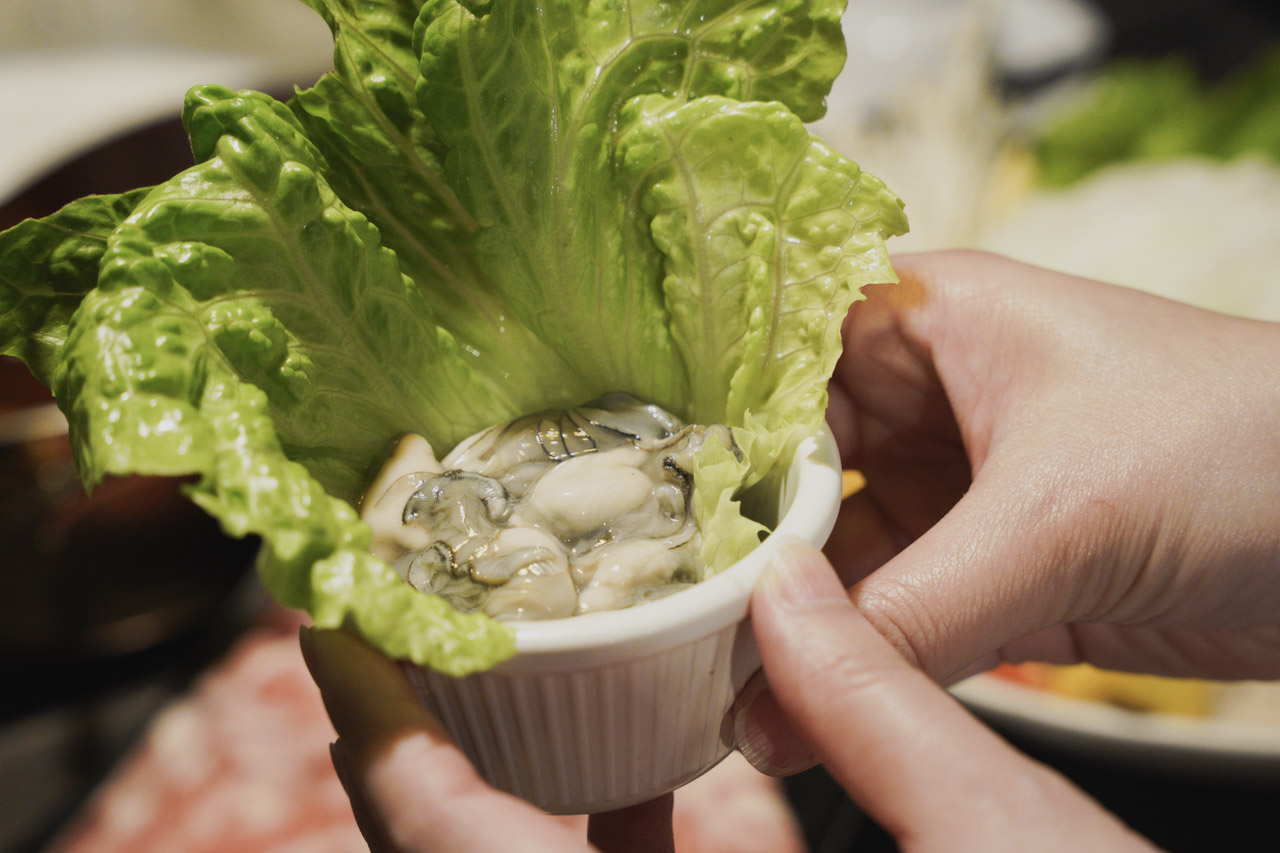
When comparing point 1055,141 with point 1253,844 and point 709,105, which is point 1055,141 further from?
point 709,105

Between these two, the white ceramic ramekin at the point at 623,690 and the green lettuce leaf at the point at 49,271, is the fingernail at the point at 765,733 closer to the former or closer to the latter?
the white ceramic ramekin at the point at 623,690

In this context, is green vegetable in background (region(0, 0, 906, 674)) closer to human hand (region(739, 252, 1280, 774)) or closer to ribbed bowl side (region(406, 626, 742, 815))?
ribbed bowl side (region(406, 626, 742, 815))

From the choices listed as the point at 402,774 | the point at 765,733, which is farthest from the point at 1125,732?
the point at 402,774

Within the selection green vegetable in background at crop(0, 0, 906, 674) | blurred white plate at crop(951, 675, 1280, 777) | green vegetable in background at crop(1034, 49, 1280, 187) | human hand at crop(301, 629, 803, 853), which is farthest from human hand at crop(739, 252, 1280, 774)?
green vegetable in background at crop(1034, 49, 1280, 187)

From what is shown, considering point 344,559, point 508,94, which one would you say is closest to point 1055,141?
point 508,94

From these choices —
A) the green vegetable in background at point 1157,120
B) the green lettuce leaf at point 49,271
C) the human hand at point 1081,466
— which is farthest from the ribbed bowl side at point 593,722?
the green vegetable in background at point 1157,120

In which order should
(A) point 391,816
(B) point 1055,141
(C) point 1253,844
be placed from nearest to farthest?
(A) point 391,816 < (C) point 1253,844 < (B) point 1055,141
